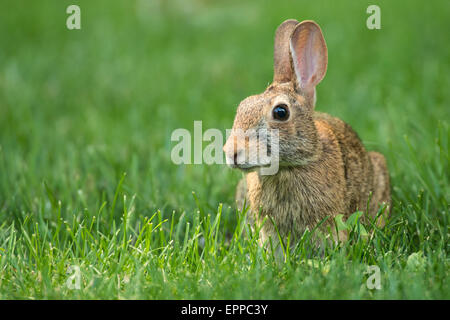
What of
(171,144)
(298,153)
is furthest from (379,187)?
(171,144)

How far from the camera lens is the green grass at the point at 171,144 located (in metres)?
2.89

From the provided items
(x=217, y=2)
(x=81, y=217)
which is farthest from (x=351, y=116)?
(x=217, y=2)

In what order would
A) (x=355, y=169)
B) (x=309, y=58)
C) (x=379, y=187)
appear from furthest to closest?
(x=379, y=187) → (x=355, y=169) → (x=309, y=58)

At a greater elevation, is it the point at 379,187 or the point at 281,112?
the point at 281,112

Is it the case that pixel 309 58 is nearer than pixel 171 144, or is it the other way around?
pixel 309 58

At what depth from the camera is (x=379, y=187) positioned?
3.83 meters

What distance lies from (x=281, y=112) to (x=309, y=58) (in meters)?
0.52

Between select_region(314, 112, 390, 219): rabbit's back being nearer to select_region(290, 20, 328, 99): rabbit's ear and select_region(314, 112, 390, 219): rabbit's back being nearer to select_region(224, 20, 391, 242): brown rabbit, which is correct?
select_region(224, 20, 391, 242): brown rabbit

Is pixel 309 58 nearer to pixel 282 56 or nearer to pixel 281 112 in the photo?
pixel 282 56

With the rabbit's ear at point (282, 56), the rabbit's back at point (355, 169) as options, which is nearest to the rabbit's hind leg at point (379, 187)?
the rabbit's back at point (355, 169)

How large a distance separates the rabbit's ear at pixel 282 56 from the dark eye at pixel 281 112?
0.41 m

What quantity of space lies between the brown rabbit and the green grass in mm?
193
